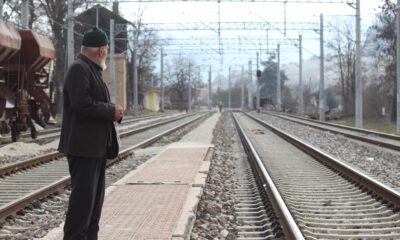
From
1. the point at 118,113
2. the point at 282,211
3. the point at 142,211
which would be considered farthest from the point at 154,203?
the point at 118,113

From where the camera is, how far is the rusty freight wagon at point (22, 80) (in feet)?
66.0

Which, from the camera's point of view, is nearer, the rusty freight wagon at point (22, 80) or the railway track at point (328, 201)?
the railway track at point (328, 201)

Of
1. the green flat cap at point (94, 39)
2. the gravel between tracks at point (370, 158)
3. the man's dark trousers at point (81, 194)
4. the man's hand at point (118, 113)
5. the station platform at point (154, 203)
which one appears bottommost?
the gravel between tracks at point (370, 158)

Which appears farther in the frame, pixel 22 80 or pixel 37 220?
pixel 22 80

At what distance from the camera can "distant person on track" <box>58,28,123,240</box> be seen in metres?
4.64

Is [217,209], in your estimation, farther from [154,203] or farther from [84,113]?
[84,113]

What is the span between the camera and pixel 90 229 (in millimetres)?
5043

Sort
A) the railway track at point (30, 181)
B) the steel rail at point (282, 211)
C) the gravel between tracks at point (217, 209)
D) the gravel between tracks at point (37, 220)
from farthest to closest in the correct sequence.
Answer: the railway track at point (30, 181), the gravel between tracks at point (217, 209), the gravel between tracks at point (37, 220), the steel rail at point (282, 211)

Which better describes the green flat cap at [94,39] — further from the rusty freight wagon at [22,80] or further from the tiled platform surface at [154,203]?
the rusty freight wagon at [22,80]

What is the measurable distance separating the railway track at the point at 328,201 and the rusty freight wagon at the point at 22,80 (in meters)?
9.29

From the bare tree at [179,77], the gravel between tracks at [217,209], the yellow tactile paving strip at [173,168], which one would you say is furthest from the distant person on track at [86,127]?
the bare tree at [179,77]

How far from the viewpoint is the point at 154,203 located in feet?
28.1

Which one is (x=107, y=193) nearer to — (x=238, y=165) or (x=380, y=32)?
(x=238, y=165)

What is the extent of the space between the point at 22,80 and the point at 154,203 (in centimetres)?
1467
